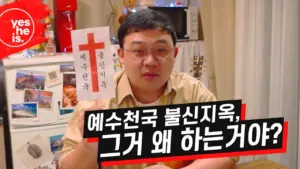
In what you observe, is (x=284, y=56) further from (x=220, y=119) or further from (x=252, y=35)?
(x=220, y=119)

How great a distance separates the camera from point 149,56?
0.66 meters

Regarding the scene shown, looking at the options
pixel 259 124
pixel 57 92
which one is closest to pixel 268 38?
pixel 57 92

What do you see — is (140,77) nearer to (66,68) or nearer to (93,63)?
(93,63)

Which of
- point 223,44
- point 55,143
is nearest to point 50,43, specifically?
point 55,143

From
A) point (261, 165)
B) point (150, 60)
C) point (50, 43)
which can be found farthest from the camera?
point (50, 43)

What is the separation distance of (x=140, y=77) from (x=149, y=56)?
6cm

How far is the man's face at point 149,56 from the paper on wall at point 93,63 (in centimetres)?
14

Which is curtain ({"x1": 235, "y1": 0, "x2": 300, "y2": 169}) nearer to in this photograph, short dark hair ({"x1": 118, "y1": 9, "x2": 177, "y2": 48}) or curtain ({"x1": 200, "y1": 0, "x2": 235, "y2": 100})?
curtain ({"x1": 200, "y1": 0, "x2": 235, "y2": 100})

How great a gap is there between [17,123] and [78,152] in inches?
51.9

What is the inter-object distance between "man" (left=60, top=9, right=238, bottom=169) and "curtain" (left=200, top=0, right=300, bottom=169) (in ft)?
3.45

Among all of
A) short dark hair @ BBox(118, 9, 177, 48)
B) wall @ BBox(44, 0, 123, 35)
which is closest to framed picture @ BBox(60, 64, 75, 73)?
wall @ BBox(44, 0, 123, 35)

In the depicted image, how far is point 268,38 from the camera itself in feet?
6.03

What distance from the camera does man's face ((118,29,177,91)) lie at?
0.66 metres

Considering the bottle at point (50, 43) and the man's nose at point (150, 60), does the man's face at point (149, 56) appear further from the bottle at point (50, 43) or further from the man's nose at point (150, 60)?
the bottle at point (50, 43)
